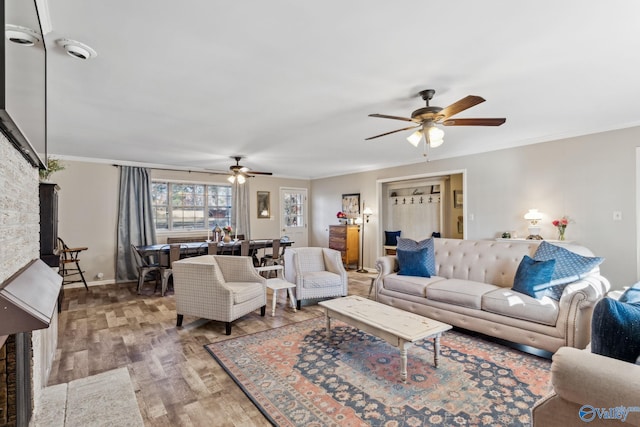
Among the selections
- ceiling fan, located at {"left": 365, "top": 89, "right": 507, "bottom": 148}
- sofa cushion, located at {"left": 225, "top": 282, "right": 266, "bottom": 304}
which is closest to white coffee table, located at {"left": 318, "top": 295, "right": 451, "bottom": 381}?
sofa cushion, located at {"left": 225, "top": 282, "right": 266, "bottom": 304}

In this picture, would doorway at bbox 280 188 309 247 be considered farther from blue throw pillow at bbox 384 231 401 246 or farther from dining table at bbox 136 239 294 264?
blue throw pillow at bbox 384 231 401 246

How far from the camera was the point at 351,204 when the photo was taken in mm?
7637

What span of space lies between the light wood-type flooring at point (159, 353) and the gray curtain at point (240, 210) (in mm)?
2874

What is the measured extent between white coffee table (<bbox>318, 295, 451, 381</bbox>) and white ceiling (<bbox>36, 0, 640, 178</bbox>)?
6.64 ft

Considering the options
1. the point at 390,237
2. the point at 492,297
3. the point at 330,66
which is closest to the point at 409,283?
the point at 492,297

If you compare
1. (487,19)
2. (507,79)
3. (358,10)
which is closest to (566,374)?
(487,19)

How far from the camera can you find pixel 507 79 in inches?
100

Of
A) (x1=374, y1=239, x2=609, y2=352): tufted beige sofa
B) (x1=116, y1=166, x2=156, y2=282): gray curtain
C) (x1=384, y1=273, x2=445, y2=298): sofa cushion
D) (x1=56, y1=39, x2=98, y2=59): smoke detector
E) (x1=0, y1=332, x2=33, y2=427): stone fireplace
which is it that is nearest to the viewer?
(x1=0, y1=332, x2=33, y2=427): stone fireplace

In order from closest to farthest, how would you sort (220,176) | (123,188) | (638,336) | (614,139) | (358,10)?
(638,336), (358,10), (614,139), (123,188), (220,176)

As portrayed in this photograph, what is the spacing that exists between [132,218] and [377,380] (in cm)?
569

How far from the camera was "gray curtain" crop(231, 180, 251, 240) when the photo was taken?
24.5ft

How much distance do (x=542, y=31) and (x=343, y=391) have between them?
8.96ft

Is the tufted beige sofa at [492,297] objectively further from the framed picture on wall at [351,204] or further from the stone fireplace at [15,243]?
the stone fireplace at [15,243]

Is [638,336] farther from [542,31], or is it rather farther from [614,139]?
[614,139]
